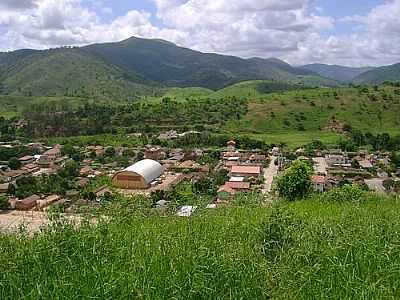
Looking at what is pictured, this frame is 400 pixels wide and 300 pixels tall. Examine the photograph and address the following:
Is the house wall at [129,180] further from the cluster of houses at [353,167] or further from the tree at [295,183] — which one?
the tree at [295,183]

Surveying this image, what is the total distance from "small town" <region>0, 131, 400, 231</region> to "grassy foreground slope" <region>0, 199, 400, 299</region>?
2308 cm

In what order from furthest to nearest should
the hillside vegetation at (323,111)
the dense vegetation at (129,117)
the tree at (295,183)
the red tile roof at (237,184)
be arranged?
the hillside vegetation at (323,111) → the dense vegetation at (129,117) → the red tile roof at (237,184) → the tree at (295,183)

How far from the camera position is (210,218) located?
21.0 feet

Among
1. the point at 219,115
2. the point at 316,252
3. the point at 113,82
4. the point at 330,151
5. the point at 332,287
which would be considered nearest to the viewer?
the point at 332,287

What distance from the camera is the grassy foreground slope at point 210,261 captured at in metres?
3.85

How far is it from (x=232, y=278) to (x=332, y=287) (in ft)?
2.92

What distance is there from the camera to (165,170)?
151 feet

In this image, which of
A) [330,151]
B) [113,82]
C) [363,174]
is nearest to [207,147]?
[330,151]

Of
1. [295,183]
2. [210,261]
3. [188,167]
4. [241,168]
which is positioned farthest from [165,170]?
[210,261]

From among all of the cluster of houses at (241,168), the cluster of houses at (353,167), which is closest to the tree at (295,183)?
the cluster of houses at (241,168)

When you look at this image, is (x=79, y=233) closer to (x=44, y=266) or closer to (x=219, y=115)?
(x=44, y=266)

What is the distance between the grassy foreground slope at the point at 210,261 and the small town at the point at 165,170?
23081 mm

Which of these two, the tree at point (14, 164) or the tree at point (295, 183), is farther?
the tree at point (14, 164)

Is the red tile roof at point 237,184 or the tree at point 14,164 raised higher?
the red tile roof at point 237,184
